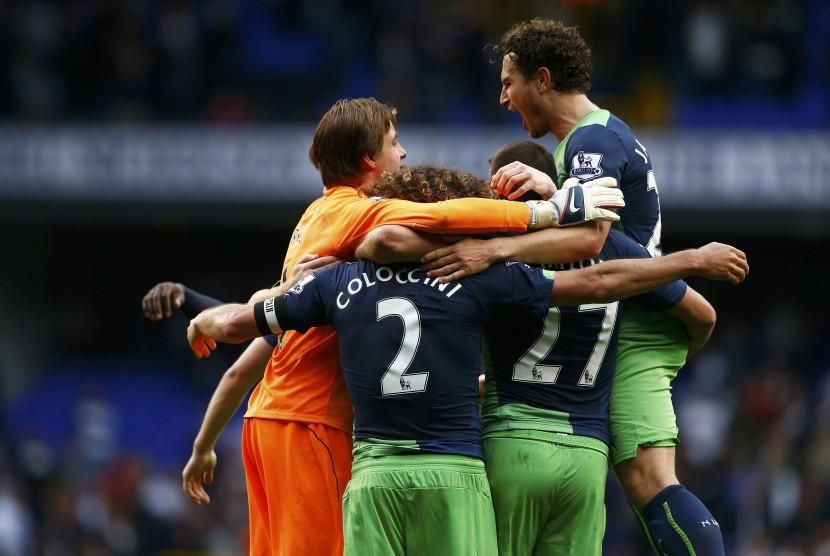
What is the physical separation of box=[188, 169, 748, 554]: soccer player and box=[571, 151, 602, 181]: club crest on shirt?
0.49 metres

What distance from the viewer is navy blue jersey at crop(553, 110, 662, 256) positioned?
479 centimetres

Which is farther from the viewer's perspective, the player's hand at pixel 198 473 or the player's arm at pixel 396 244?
the player's hand at pixel 198 473

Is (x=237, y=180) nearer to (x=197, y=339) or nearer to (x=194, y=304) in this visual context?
(x=194, y=304)

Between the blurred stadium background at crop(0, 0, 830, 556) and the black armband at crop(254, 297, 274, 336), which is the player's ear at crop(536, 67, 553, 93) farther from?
the blurred stadium background at crop(0, 0, 830, 556)

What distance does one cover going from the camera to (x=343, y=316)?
4.29 meters

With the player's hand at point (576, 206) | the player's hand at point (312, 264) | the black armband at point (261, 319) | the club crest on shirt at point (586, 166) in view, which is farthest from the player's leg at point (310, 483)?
the club crest on shirt at point (586, 166)

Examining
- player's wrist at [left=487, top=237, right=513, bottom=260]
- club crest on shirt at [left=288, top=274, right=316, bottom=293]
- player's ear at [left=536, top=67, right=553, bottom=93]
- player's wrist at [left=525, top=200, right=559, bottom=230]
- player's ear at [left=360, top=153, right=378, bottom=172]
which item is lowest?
club crest on shirt at [left=288, top=274, right=316, bottom=293]

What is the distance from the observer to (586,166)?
4766 millimetres

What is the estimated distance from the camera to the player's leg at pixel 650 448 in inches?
184

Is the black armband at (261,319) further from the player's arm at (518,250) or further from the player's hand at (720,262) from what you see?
the player's hand at (720,262)

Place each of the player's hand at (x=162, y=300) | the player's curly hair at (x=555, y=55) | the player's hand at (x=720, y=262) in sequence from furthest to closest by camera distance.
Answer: the player's curly hair at (x=555, y=55)
the player's hand at (x=162, y=300)
the player's hand at (x=720, y=262)

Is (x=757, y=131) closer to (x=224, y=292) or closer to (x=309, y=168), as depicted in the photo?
(x=309, y=168)

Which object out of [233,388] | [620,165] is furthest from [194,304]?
[620,165]

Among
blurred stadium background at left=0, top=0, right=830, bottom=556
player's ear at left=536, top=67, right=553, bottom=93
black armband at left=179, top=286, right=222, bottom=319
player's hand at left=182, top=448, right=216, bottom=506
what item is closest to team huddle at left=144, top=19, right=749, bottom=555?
black armband at left=179, top=286, right=222, bottom=319
